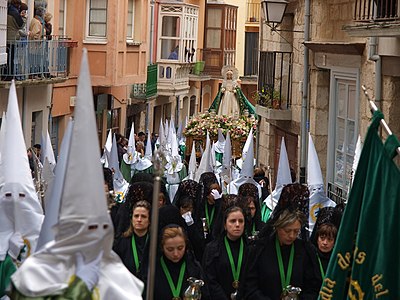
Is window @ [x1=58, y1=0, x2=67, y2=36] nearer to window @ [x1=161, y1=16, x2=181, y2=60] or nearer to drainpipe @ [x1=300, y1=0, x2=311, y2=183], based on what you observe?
drainpipe @ [x1=300, y1=0, x2=311, y2=183]

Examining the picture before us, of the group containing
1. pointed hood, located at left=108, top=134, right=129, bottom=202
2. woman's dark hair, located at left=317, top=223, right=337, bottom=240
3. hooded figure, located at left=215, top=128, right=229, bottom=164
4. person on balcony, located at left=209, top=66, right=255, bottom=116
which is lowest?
hooded figure, located at left=215, top=128, right=229, bottom=164

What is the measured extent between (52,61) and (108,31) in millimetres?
4967

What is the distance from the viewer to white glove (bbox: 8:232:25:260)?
28.2ft

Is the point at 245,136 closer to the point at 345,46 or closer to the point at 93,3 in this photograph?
the point at 93,3

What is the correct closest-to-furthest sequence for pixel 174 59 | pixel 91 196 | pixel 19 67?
1. pixel 91 196
2. pixel 19 67
3. pixel 174 59

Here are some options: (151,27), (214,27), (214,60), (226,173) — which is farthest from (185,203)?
(214,27)

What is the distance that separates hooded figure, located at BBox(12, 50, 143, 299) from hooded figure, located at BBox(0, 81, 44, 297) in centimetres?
220

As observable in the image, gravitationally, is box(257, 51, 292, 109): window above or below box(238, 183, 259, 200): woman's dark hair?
above

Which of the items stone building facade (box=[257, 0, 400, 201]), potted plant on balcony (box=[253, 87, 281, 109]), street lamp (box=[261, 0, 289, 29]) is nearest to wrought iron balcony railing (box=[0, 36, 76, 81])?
stone building facade (box=[257, 0, 400, 201])

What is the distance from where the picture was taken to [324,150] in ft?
62.8

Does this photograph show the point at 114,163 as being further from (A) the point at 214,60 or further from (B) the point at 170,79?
(A) the point at 214,60

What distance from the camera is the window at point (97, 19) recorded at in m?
32.8

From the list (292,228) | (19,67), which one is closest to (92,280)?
(292,228)

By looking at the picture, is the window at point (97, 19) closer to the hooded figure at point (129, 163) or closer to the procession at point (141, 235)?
the hooded figure at point (129, 163)
